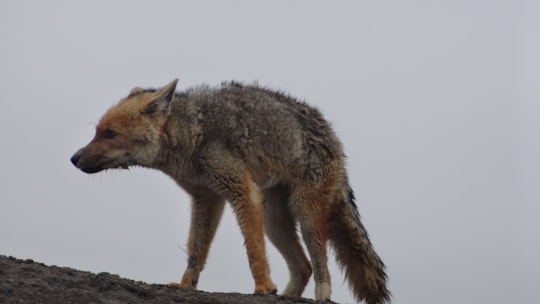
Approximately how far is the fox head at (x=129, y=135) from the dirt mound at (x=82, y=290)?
5.50 ft

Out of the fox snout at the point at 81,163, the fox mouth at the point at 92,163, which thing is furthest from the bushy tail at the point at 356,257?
the fox snout at the point at 81,163

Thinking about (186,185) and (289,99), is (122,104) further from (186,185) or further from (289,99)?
(289,99)

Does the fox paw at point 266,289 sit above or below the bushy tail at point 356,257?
below

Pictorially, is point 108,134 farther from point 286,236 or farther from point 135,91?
point 286,236

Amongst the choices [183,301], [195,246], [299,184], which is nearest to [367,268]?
[299,184]

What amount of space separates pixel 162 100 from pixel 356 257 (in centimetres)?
395

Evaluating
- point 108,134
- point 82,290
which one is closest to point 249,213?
point 108,134

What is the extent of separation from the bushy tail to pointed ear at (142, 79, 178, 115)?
3.13 m

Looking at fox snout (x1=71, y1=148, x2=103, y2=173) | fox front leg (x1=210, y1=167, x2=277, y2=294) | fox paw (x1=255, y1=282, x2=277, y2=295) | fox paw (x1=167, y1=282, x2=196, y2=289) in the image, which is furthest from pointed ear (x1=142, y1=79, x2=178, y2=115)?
fox paw (x1=255, y1=282, x2=277, y2=295)

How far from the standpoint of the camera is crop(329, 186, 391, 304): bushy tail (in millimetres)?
14516

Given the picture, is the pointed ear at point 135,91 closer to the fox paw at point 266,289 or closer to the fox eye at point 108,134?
the fox eye at point 108,134

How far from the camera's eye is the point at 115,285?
11562 millimetres

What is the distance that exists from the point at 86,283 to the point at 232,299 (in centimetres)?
185

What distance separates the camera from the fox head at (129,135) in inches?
518
